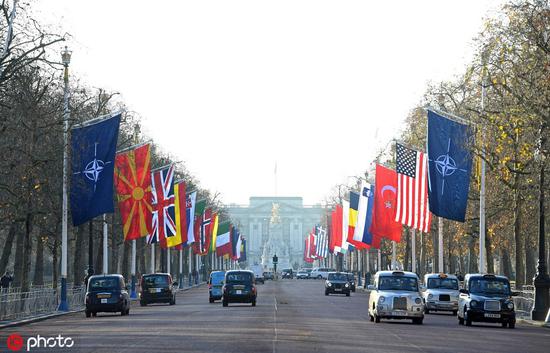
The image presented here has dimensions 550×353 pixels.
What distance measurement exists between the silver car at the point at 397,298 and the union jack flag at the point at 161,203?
30401 mm

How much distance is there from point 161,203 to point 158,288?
31.3ft

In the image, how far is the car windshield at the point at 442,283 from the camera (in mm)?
52688

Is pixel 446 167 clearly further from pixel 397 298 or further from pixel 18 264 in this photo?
pixel 18 264

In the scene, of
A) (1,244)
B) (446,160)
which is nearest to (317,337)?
(446,160)

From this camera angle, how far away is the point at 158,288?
204 ft

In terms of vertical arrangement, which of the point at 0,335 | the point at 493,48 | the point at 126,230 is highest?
the point at 493,48

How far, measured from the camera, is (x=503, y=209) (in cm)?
5972

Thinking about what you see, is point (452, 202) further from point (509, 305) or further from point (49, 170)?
point (49, 170)

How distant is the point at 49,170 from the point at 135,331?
1039 inches

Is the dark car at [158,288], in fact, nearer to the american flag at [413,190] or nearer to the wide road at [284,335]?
the american flag at [413,190]

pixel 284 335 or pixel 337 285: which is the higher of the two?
pixel 337 285

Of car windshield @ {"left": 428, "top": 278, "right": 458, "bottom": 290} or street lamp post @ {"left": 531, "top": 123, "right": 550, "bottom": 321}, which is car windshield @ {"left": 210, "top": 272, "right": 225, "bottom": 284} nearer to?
car windshield @ {"left": 428, "top": 278, "right": 458, "bottom": 290}

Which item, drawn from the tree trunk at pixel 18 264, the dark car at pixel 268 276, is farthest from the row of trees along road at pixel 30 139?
the dark car at pixel 268 276

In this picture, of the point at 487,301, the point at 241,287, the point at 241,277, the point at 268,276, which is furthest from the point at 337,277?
the point at 268,276
